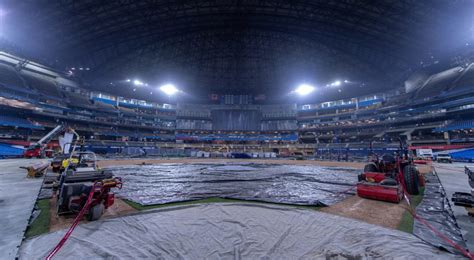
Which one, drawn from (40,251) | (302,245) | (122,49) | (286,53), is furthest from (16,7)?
(286,53)

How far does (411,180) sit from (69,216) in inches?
447

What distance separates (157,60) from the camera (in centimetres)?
3816

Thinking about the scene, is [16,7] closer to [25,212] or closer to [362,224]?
[25,212]

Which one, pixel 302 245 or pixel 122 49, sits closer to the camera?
pixel 302 245

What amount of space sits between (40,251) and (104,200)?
1919mm

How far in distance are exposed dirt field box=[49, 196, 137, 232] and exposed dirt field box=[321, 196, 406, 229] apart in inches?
226

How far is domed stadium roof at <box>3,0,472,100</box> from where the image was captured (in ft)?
79.9

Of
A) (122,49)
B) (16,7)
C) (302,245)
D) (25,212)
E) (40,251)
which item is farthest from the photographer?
(122,49)

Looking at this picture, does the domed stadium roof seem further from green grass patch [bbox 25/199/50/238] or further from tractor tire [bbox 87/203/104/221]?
tractor tire [bbox 87/203/104/221]

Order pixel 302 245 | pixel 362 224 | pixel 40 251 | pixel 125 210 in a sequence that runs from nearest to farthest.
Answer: pixel 40 251 → pixel 302 245 → pixel 362 224 → pixel 125 210

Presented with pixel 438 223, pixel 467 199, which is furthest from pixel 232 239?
pixel 467 199

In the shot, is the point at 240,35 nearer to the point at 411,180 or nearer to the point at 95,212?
the point at 411,180

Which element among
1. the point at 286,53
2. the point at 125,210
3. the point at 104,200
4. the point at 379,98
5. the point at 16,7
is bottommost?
the point at 125,210

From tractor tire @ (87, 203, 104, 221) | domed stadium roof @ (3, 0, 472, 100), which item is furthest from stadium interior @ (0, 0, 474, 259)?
domed stadium roof @ (3, 0, 472, 100)
